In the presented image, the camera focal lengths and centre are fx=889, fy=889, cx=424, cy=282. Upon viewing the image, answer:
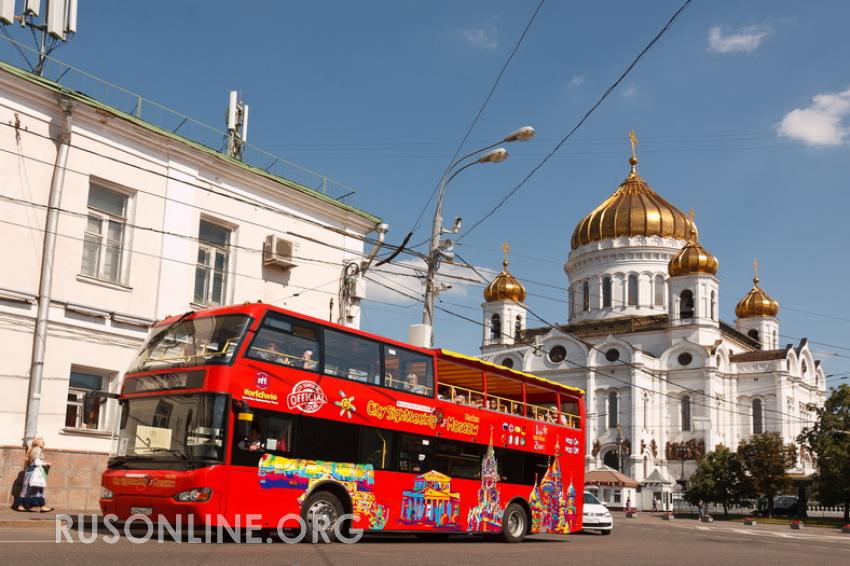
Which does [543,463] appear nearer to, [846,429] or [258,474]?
[258,474]

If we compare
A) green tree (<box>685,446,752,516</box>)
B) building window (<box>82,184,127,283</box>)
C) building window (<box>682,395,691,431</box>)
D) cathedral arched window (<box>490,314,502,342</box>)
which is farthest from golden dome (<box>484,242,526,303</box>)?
building window (<box>82,184,127,283</box>)

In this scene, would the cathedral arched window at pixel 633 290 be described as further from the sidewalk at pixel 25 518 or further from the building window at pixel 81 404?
the sidewalk at pixel 25 518

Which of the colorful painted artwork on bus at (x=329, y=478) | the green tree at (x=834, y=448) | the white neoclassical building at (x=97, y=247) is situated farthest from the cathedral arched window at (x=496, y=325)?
the colorful painted artwork on bus at (x=329, y=478)

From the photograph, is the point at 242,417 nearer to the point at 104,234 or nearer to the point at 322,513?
the point at 322,513

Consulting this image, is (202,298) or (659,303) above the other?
(659,303)

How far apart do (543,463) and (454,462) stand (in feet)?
10.5

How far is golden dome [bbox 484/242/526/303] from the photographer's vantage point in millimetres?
75875

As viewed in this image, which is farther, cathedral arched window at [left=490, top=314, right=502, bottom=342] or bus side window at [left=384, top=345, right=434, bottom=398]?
cathedral arched window at [left=490, top=314, right=502, bottom=342]

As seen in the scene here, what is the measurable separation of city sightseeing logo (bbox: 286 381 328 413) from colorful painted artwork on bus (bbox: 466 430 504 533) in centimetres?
454

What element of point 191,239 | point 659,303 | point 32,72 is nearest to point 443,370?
point 191,239

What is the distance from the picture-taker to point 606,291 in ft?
237

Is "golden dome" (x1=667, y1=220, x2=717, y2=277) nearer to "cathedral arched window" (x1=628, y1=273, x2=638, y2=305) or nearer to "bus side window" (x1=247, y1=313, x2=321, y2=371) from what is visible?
"cathedral arched window" (x1=628, y1=273, x2=638, y2=305)

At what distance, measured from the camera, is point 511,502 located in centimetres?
1788

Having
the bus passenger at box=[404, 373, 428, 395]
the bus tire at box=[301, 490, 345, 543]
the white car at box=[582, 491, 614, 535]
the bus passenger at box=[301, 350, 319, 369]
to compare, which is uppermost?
the bus passenger at box=[301, 350, 319, 369]
